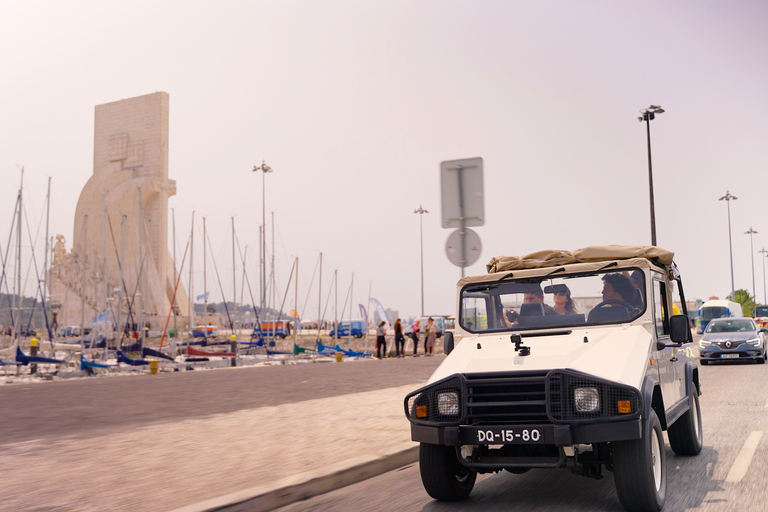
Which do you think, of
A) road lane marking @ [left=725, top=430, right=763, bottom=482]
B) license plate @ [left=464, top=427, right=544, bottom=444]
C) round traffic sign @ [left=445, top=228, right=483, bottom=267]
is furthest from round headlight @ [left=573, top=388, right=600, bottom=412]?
round traffic sign @ [left=445, top=228, right=483, bottom=267]

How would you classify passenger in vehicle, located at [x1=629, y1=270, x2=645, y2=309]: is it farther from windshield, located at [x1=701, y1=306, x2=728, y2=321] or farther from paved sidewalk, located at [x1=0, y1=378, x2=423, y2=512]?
windshield, located at [x1=701, y1=306, x2=728, y2=321]

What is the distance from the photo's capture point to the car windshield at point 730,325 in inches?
972

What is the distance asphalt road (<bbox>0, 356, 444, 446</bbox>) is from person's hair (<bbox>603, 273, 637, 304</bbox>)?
6.83 m

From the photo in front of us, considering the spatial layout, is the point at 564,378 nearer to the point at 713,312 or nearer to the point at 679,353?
the point at 679,353

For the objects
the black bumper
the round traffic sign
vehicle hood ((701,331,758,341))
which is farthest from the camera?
vehicle hood ((701,331,758,341))

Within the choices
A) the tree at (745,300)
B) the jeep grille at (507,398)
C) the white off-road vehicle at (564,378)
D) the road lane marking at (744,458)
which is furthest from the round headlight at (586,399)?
the tree at (745,300)

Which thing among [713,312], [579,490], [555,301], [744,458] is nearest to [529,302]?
[555,301]

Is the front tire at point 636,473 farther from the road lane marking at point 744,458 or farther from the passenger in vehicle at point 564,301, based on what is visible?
the road lane marking at point 744,458

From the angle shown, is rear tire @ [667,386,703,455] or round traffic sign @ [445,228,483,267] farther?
round traffic sign @ [445,228,483,267]

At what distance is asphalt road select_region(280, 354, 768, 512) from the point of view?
18.9 ft

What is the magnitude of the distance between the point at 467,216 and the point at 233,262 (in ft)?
160

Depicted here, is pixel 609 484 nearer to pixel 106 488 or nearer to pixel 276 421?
pixel 106 488

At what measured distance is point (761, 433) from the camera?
9.07 metres

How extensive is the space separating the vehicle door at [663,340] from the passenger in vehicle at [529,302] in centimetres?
93
